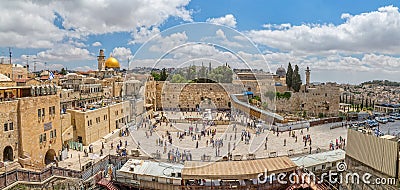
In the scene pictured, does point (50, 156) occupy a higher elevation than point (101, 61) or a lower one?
lower

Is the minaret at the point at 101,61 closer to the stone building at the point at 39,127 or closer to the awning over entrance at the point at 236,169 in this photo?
the stone building at the point at 39,127

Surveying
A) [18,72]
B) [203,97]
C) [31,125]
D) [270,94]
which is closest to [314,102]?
[203,97]

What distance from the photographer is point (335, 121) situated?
23297 millimetres

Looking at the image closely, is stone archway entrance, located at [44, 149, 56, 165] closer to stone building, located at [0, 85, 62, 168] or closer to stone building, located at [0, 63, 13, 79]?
stone building, located at [0, 85, 62, 168]

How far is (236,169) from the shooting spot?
8.51 metres

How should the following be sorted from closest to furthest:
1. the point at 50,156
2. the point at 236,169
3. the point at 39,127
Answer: the point at 236,169, the point at 39,127, the point at 50,156

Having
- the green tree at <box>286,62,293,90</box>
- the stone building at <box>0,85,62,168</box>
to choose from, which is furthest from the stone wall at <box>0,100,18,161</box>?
the green tree at <box>286,62,293,90</box>

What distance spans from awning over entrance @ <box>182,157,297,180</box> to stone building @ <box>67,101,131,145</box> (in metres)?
9.51

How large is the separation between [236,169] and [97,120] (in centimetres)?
1163

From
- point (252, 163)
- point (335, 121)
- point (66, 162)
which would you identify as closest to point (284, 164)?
point (252, 163)

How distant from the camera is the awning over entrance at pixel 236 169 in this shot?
8094 millimetres

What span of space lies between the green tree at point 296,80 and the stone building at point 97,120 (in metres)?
23.1

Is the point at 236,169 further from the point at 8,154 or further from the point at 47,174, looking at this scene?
the point at 8,154

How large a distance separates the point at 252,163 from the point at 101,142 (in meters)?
11.0
